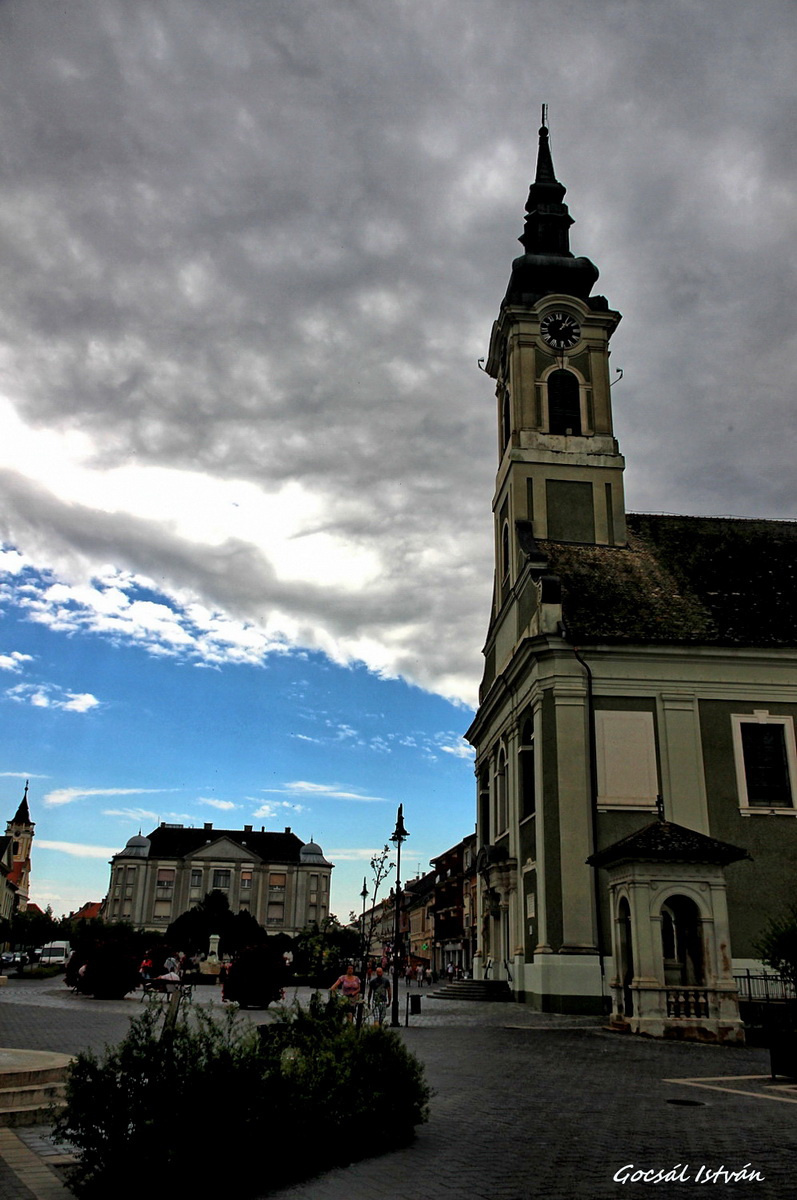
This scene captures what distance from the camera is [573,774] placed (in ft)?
101

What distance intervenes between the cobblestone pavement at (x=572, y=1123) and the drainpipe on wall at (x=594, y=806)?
9.43 m

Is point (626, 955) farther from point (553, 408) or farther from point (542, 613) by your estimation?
point (553, 408)

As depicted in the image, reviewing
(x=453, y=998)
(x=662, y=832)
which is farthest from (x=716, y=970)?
(x=453, y=998)

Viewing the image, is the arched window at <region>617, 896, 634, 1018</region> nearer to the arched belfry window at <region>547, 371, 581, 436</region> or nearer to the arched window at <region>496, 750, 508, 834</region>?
the arched window at <region>496, 750, 508, 834</region>

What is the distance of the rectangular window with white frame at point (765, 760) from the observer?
31.3 m

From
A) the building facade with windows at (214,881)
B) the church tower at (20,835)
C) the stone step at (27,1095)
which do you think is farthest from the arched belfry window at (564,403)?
the church tower at (20,835)

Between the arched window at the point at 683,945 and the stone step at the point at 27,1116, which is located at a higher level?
the arched window at the point at 683,945

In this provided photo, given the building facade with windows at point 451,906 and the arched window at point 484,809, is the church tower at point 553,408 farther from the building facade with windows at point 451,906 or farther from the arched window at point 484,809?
the building facade with windows at point 451,906

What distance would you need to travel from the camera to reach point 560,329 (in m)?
42.8

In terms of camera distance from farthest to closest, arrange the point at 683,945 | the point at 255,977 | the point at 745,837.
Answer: the point at 745,837
the point at 255,977
the point at 683,945

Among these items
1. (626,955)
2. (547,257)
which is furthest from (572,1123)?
(547,257)

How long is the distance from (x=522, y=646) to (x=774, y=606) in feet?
31.7

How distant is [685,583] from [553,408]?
1084 centimetres

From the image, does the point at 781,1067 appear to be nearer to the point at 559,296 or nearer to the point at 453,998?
the point at 453,998
